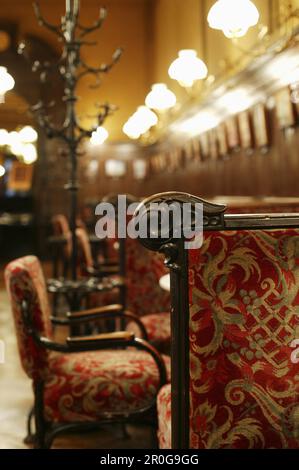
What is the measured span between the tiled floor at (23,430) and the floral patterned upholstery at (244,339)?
0.92m

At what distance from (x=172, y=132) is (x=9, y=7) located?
13.9 ft

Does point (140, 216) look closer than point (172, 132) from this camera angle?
Yes

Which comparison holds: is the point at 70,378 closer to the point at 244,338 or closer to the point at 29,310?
the point at 29,310

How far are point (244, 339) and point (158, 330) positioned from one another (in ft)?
5.59

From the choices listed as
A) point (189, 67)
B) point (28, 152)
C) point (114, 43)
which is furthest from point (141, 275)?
point (28, 152)

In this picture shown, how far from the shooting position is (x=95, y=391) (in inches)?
91.7

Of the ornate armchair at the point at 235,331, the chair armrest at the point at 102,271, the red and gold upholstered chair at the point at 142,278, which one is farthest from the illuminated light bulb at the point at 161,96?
the ornate armchair at the point at 235,331

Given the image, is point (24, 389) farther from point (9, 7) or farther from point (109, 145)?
point (9, 7)

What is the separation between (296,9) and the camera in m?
5.08

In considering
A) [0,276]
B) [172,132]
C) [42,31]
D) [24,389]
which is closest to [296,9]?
[24,389]

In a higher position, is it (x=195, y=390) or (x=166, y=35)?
(x=166, y=35)

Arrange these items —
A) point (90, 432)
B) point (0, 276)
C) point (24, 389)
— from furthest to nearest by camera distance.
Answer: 1. point (0, 276)
2. point (24, 389)
3. point (90, 432)

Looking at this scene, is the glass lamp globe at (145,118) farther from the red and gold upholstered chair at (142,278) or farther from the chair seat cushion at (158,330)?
the chair seat cushion at (158,330)

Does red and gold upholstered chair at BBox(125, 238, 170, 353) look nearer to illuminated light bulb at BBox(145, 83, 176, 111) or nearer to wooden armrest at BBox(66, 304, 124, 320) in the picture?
wooden armrest at BBox(66, 304, 124, 320)
